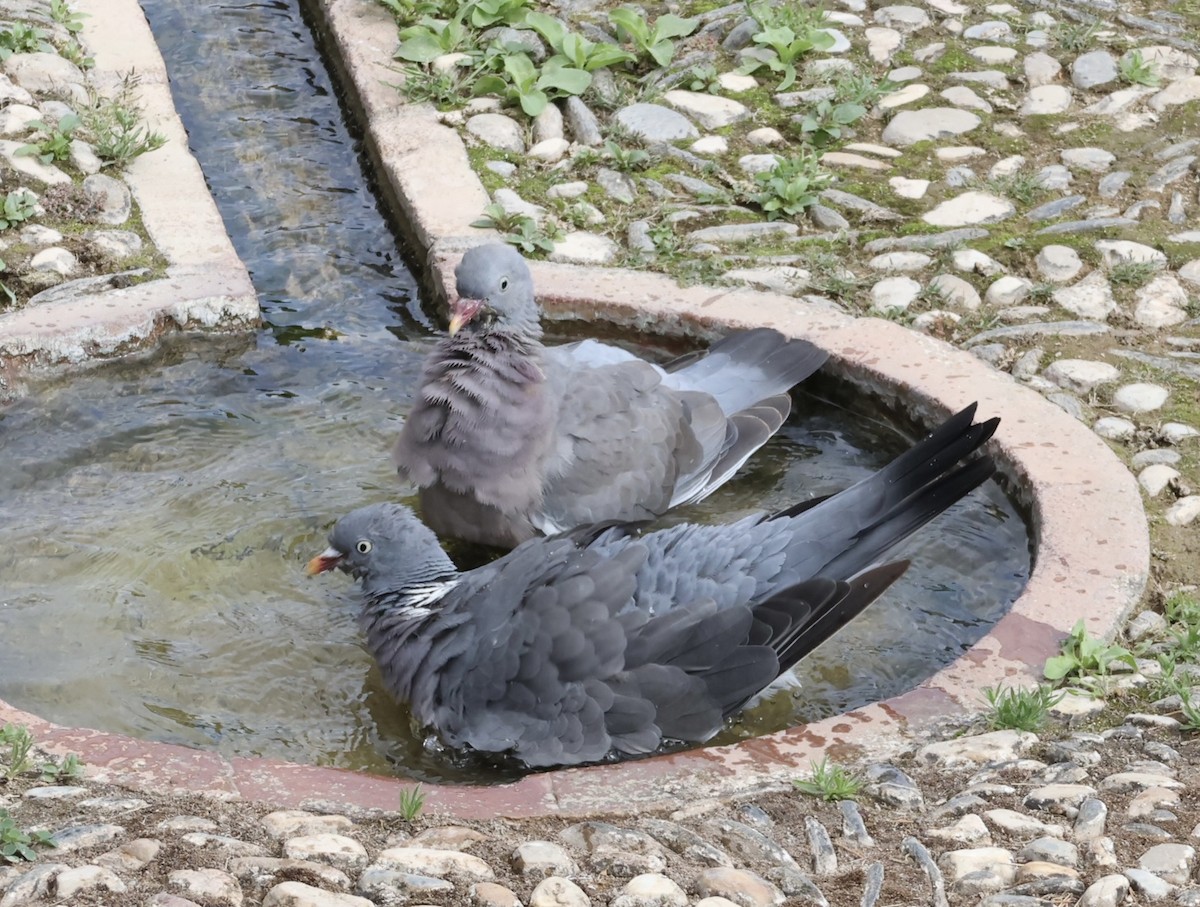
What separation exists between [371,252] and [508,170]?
0.71 meters

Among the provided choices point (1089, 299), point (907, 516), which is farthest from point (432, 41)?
point (907, 516)

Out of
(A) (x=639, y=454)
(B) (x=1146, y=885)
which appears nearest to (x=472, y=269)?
(A) (x=639, y=454)

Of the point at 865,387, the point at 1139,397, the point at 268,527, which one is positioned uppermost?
the point at 1139,397

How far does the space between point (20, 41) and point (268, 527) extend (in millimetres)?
3464

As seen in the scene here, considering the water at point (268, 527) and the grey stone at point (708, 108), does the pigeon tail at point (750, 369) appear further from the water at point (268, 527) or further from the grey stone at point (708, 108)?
the grey stone at point (708, 108)

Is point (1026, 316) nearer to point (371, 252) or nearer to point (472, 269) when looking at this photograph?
point (472, 269)

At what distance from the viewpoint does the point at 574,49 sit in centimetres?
697

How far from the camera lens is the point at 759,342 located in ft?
16.9

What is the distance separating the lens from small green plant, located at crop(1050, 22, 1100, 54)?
285 inches

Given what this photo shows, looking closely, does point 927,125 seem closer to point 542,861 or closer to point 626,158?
point 626,158

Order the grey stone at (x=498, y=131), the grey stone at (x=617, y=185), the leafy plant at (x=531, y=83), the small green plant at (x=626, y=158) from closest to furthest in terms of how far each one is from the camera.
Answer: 1. the grey stone at (x=617, y=185)
2. the small green plant at (x=626, y=158)
3. the grey stone at (x=498, y=131)
4. the leafy plant at (x=531, y=83)

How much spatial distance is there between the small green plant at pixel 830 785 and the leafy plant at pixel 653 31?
15.2ft

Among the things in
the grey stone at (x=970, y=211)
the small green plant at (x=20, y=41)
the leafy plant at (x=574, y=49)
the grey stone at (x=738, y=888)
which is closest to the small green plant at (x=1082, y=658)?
the grey stone at (x=738, y=888)

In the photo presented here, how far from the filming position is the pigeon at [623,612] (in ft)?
12.2
